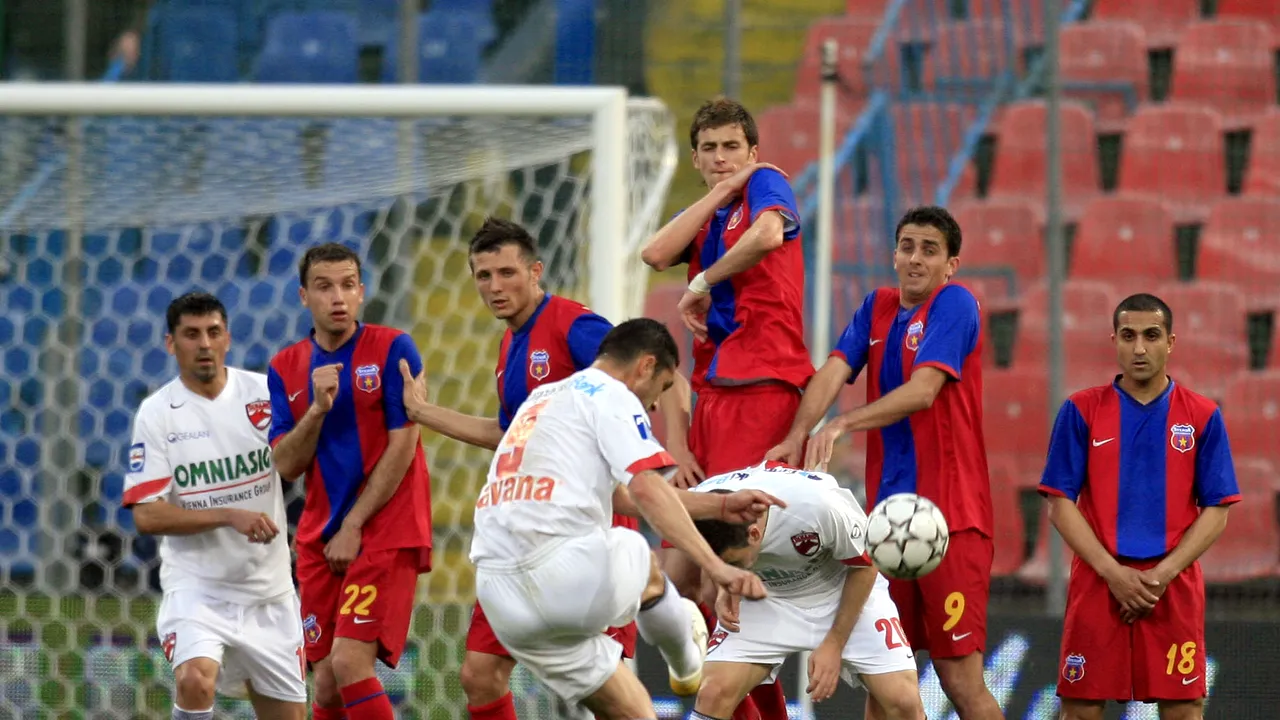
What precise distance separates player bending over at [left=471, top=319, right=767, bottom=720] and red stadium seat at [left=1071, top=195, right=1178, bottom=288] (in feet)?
18.4

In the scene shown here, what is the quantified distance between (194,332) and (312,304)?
1.73 ft

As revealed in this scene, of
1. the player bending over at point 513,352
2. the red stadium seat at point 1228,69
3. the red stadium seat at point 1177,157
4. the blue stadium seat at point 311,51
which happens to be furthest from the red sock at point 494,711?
the red stadium seat at point 1228,69

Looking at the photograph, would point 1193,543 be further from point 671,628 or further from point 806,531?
Result: point 671,628

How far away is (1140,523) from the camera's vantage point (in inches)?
201

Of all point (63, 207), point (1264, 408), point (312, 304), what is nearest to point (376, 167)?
point (63, 207)

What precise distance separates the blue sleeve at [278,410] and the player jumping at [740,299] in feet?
4.55

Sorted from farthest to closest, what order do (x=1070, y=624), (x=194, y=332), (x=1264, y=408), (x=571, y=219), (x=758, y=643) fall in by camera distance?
(x=1264, y=408) < (x=571, y=219) < (x=194, y=332) < (x=1070, y=624) < (x=758, y=643)

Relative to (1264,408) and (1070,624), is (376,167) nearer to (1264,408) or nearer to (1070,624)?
(1070,624)

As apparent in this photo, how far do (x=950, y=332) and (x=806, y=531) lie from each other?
0.88 meters

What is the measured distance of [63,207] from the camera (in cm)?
738

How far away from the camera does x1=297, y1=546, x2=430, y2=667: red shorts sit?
5.30 meters

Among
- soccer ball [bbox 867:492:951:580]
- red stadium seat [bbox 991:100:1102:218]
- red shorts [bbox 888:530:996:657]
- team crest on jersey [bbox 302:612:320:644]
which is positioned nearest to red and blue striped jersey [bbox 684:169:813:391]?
soccer ball [bbox 867:492:951:580]

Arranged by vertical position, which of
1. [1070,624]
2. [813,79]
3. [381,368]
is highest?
[813,79]

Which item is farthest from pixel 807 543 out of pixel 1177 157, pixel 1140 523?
pixel 1177 157
